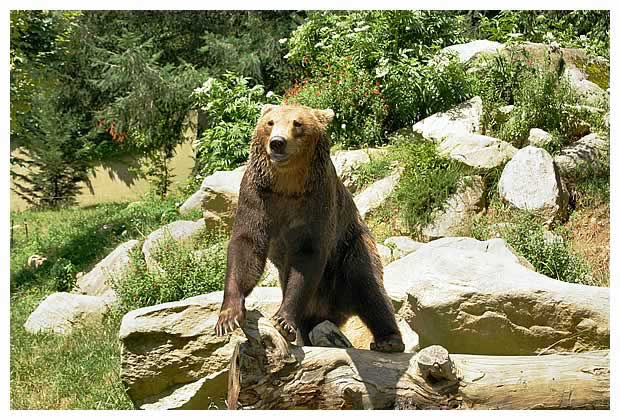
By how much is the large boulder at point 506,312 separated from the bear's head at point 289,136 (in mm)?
1676

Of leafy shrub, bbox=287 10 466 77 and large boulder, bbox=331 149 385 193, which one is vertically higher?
leafy shrub, bbox=287 10 466 77

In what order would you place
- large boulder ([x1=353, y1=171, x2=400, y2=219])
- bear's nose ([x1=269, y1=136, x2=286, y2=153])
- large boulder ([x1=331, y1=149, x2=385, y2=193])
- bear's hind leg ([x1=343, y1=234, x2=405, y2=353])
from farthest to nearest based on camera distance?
large boulder ([x1=331, y1=149, x2=385, y2=193]), large boulder ([x1=353, y1=171, x2=400, y2=219]), bear's hind leg ([x1=343, y1=234, x2=405, y2=353]), bear's nose ([x1=269, y1=136, x2=286, y2=153])

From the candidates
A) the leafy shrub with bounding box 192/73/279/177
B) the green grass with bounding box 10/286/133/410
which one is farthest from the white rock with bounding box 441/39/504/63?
the green grass with bounding box 10/286/133/410

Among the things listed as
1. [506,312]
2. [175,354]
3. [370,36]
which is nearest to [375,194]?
[370,36]

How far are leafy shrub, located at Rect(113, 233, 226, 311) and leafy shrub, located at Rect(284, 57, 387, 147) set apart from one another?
315 centimetres

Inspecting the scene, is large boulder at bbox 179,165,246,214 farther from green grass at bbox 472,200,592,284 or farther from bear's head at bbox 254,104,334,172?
bear's head at bbox 254,104,334,172

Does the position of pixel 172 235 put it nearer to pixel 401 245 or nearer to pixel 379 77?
pixel 401 245

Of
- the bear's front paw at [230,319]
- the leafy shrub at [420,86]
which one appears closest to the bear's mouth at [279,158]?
the bear's front paw at [230,319]

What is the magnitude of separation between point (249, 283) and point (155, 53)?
40.5ft

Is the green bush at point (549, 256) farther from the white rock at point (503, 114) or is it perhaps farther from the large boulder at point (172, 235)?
the large boulder at point (172, 235)

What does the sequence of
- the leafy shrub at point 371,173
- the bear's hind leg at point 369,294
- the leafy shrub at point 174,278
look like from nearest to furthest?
the bear's hind leg at point 369,294
the leafy shrub at point 174,278
the leafy shrub at point 371,173

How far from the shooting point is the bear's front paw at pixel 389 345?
4.72 m

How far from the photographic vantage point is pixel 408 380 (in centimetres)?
432

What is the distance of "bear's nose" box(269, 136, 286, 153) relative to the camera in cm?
435
